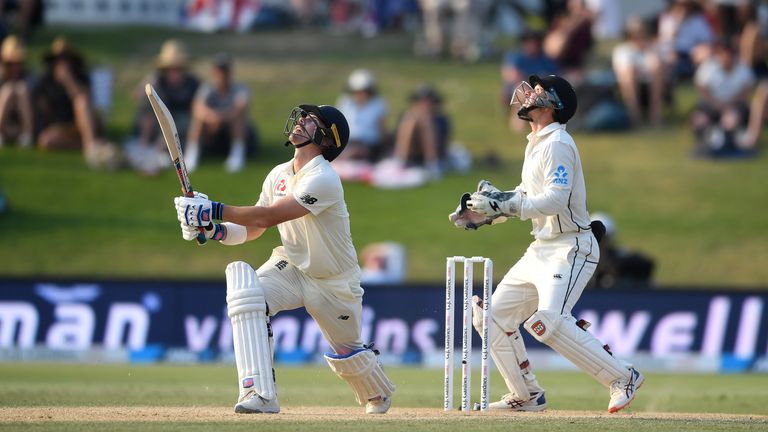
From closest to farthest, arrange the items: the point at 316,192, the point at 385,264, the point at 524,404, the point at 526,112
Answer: the point at 316,192, the point at 526,112, the point at 524,404, the point at 385,264

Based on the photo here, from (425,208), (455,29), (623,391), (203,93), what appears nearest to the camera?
(623,391)

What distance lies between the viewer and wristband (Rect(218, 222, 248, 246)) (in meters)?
7.93

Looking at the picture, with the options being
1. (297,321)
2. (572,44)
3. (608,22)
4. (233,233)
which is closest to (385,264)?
(297,321)

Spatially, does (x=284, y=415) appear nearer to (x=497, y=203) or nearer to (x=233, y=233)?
(x=233, y=233)

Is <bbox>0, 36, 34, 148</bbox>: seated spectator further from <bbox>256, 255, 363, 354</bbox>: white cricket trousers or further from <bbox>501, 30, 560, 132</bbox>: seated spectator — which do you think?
<bbox>256, 255, 363, 354</bbox>: white cricket trousers

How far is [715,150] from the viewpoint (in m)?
18.7

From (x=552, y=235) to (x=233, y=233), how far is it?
186 centimetres

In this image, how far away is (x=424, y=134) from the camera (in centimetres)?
1778

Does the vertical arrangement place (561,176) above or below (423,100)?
below

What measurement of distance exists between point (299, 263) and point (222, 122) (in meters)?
10.4

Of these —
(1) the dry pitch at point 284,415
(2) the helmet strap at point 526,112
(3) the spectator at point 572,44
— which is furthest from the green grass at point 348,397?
(3) the spectator at point 572,44

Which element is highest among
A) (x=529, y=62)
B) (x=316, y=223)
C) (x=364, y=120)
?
(x=529, y=62)

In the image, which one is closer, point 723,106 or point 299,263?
→ point 299,263

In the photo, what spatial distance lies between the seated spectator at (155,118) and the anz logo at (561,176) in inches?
432
